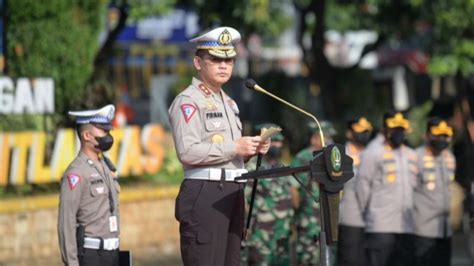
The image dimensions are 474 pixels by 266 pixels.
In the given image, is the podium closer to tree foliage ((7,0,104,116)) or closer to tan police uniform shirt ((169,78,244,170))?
tan police uniform shirt ((169,78,244,170))

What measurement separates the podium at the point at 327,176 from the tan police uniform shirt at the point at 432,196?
17.5 ft

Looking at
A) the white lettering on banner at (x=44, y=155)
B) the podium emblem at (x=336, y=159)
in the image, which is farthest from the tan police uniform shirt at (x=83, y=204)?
the white lettering on banner at (x=44, y=155)

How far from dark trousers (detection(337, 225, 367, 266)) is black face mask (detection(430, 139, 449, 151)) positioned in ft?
3.68

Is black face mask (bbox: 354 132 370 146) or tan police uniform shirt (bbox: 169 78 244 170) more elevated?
tan police uniform shirt (bbox: 169 78 244 170)

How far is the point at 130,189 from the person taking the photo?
16062 millimetres

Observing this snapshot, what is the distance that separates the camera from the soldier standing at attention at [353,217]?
40.1 ft

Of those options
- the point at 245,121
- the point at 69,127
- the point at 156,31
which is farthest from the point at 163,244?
the point at 156,31

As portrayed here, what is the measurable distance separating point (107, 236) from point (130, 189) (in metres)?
7.48

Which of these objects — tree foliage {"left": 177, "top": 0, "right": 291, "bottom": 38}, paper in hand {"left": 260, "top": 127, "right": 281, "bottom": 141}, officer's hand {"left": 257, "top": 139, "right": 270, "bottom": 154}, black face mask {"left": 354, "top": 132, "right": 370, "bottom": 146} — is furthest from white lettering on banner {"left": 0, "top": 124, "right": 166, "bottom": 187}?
paper in hand {"left": 260, "top": 127, "right": 281, "bottom": 141}

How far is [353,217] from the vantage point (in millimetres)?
12227

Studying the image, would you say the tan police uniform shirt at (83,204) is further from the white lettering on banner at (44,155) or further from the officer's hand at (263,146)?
the white lettering on banner at (44,155)

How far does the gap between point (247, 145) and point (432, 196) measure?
5451mm

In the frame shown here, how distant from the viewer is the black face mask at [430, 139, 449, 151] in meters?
11.9

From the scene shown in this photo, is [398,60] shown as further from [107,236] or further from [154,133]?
[107,236]
